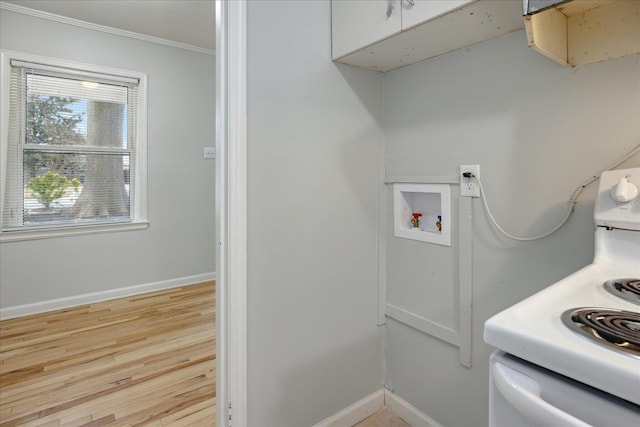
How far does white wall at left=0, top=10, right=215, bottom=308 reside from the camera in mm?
2781

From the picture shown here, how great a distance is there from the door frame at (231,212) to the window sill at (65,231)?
243 centimetres

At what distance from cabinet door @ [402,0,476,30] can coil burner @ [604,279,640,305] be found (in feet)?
2.77

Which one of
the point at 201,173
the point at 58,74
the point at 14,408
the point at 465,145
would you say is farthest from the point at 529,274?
the point at 58,74

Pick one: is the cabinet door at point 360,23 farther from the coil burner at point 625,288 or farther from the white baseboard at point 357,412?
the white baseboard at point 357,412

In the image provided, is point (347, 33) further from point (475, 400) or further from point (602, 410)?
point (475, 400)

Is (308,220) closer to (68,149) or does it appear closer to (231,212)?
(231,212)

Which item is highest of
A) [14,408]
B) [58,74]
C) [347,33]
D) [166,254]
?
[58,74]

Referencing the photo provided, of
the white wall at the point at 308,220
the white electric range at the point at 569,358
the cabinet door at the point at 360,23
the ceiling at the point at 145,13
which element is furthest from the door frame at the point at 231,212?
the ceiling at the point at 145,13

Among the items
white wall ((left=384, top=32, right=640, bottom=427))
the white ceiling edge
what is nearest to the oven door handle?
white wall ((left=384, top=32, right=640, bottom=427))

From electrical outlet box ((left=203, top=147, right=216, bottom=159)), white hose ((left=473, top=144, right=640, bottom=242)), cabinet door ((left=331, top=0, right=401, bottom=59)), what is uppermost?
cabinet door ((left=331, top=0, right=401, bottom=59))

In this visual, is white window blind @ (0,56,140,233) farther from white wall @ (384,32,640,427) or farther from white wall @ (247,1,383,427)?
white wall @ (384,32,640,427)

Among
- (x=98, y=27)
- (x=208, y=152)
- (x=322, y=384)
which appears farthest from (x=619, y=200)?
(x=98, y=27)

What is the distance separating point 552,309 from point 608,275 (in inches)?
14.1

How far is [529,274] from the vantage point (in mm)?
1187
